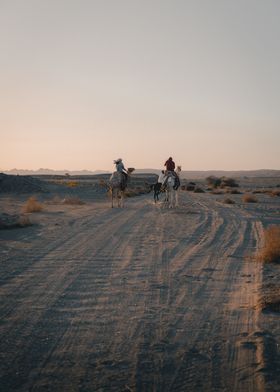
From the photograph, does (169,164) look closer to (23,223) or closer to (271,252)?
(23,223)

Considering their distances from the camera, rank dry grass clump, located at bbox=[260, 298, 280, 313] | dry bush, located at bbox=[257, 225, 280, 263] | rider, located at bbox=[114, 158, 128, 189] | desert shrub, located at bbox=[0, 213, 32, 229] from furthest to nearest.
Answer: rider, located at bbox=[114, 158, 128, 189] → desert shrub, located at bbox=[0, 213, 32, 229] → dry bush, located at bbox=[257, 225, 280, 263] → dry grass clump, located at bbox=[260, 298, 280, 313]

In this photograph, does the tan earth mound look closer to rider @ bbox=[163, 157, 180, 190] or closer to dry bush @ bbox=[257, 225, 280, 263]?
rider @ bbox=[163, 157, 180, 190]

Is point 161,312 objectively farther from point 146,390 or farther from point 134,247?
point 134,247

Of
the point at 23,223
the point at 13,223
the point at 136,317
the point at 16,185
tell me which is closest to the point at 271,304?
the point at 136,317

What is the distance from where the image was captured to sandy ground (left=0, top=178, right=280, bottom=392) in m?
5.67

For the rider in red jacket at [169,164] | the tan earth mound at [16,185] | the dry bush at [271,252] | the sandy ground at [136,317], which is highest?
the rider in red jacket at [169,164]

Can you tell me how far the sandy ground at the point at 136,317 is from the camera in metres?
5.67

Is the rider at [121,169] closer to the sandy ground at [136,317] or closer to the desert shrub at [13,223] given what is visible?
the desert shrub at [13,223]

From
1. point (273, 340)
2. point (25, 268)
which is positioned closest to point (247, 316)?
point (273, 340)

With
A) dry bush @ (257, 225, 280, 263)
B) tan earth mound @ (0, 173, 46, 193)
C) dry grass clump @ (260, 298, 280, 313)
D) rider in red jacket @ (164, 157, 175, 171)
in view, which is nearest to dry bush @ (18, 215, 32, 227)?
dry bush @ (257, 225, 280, 263)

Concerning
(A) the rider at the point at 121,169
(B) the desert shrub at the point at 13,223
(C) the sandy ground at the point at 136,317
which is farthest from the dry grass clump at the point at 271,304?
(A) the rider at the point at 121,169

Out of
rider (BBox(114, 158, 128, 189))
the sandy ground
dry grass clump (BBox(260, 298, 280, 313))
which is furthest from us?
rider (BBox(114, 158, 128, 189))

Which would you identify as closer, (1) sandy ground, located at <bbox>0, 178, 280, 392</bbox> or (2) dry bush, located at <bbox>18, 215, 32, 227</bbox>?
(1) sandy ground, located at <bbox>0, 178, 280, 392</bbox>


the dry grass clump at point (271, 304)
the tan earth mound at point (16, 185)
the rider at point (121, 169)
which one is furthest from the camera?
the tan earth mound at point (16, 185)
